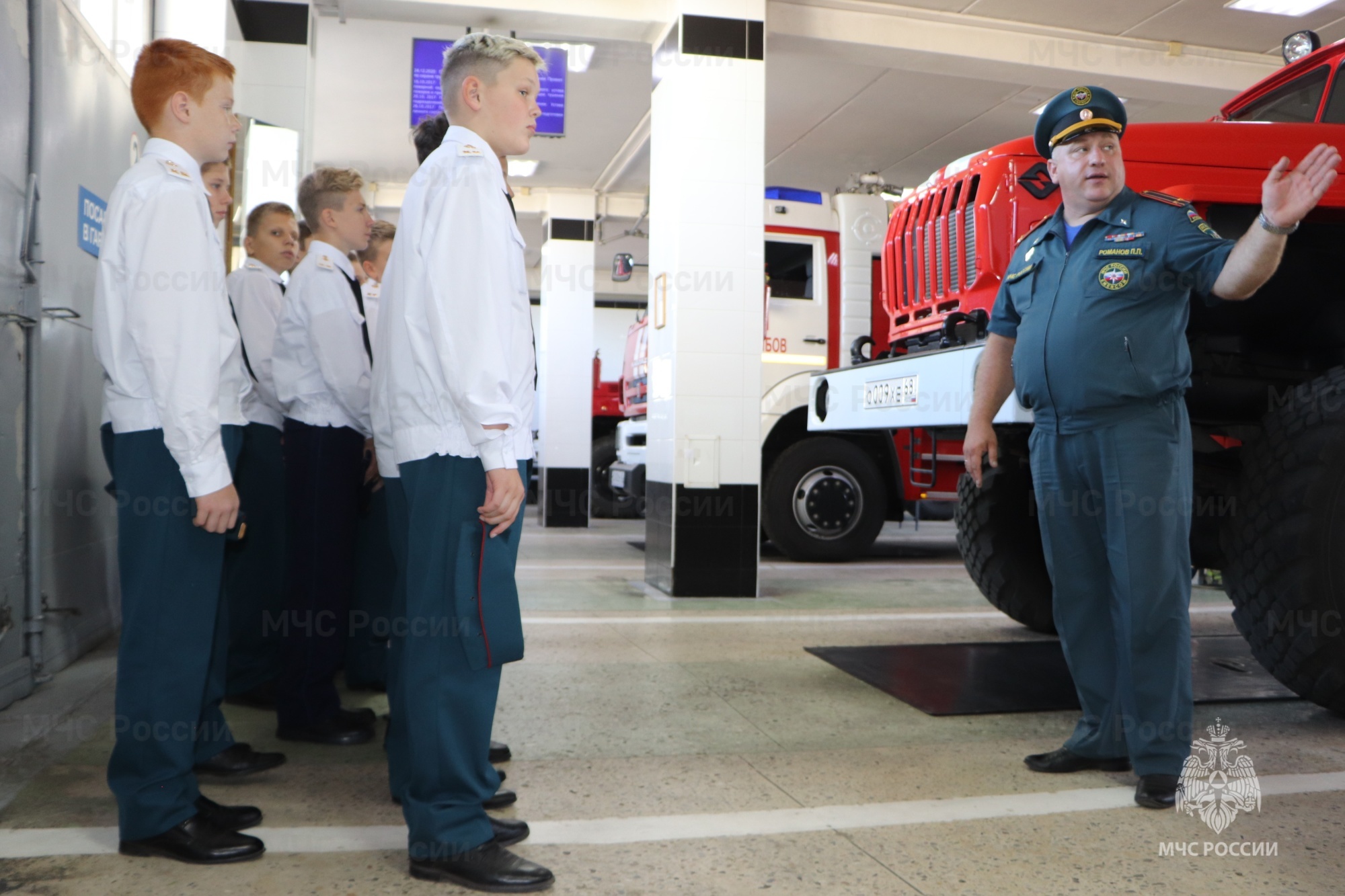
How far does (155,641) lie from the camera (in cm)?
210

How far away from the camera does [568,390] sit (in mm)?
11523

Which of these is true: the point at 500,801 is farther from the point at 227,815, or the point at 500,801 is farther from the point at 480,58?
the point at 480,58

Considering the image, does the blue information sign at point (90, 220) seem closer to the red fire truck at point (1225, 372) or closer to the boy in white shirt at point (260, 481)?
the boy in white shirt at point (260, 481)

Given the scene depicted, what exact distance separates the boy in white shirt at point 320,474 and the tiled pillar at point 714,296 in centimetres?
315

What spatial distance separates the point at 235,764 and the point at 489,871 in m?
1.07

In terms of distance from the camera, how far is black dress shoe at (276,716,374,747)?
298 cm

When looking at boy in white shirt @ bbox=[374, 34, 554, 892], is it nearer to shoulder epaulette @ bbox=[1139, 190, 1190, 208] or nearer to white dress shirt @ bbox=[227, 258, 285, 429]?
white dress shirt @ bbox=[227, 258, 285, 429]

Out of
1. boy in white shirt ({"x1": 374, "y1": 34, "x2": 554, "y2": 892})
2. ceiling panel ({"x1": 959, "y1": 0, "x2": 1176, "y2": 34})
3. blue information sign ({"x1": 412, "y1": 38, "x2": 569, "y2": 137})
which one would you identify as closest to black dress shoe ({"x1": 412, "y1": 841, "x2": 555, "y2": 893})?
boy in white shirt ({"x1": 374, "y1": 34, "x2": 554, "y2": 892})

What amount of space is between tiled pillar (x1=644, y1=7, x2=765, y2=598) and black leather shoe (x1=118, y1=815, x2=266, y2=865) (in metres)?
4.10

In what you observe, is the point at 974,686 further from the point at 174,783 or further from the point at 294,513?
the point at 174,783

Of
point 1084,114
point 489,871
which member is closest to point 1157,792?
point 489,871

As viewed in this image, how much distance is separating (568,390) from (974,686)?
327 inches

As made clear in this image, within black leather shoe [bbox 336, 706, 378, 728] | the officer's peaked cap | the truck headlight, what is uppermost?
the truck headlight

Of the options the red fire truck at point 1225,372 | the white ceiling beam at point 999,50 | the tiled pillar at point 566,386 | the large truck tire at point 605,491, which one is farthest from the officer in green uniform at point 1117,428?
the large truck tire at point 605,491
